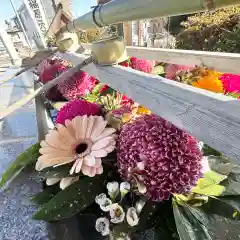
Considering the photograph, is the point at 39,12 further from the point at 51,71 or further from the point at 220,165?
the point at 220,165

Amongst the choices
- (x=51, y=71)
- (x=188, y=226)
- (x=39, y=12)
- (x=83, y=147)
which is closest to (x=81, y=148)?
(x=83, y=147)

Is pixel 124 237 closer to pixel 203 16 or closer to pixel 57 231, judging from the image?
Result: pixel 57 231

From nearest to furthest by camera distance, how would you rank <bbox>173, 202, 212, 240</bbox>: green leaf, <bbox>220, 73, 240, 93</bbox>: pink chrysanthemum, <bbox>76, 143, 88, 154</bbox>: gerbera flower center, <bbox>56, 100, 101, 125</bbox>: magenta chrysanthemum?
1. <bbox>173, 202, 212, 240</bbox>: green leaf
2. <bbox>76, 143, 88, 154</bbox>: gerbera flower center
3. <bbox>56, 100, 101, 125</bbox>: magenta chrysanthemum
4. <bbox>220, 73, 240, 93</bbox>: pink chrysanthemum

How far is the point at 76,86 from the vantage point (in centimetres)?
101

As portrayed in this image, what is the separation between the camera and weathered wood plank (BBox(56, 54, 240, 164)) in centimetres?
26

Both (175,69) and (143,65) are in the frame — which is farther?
(143,65)

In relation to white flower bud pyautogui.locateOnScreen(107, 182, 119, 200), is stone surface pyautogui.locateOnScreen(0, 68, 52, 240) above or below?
below

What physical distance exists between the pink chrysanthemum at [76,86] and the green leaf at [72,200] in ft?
1.90

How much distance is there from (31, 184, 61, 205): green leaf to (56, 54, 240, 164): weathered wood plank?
25 centimetres

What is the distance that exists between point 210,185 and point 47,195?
319mm

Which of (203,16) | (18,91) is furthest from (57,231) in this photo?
(203,16)

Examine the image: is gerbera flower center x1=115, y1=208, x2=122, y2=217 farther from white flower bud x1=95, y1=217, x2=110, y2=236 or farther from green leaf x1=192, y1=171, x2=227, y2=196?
green leaf x1=192, y1=171, x2=227, y2=196

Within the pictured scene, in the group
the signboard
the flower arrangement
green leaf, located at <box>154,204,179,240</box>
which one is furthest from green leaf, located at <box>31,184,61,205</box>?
the signboard

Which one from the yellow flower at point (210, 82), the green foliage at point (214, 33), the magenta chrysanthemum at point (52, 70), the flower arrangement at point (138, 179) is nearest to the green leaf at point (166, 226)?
the flower arrangement at point (138, 179)
